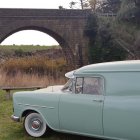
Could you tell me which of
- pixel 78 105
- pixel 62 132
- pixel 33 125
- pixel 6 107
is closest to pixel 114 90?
pixel 78 105

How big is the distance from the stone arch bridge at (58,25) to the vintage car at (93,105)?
22615 mm

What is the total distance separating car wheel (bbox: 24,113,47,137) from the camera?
287 inches

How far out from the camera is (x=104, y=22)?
1182 inches

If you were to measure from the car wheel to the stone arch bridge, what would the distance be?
887 inches

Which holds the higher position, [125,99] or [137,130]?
[125,99]

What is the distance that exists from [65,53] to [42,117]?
25486 mm

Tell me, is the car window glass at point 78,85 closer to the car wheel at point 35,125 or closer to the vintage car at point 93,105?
the vintage car at point 93,105

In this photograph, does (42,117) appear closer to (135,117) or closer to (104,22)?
(135,117)

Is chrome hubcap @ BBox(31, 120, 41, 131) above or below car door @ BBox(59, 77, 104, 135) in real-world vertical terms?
below

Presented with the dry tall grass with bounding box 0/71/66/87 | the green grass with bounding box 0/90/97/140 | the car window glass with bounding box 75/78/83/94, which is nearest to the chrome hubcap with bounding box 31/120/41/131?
the green grass with bounding box 0/90/97/140

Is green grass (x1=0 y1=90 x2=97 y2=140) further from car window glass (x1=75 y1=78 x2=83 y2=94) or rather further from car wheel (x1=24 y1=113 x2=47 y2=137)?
car window glass (x1=75 y1=78 x2=83 y2=94)

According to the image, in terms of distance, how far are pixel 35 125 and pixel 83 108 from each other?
4.16 feet

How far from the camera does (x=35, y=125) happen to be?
738cm

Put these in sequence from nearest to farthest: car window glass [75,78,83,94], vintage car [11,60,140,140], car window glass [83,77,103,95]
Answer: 1. vintage car [11,60,140,140]
2. car window glass [83,77,103,95]
3. car window glass [75,78,83,94]
